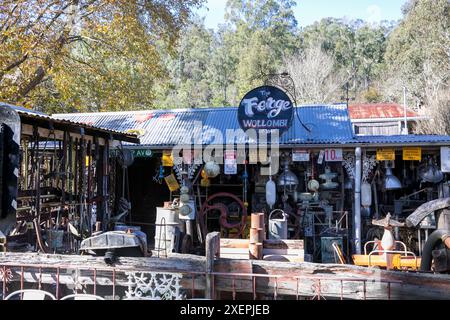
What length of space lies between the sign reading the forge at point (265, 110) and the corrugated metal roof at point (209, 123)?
555mm

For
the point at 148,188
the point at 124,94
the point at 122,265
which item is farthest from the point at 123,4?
the point at 122,265

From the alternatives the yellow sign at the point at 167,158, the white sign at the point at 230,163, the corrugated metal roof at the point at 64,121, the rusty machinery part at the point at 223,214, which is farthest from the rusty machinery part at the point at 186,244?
the corrugated metal roof at the point at 64,121

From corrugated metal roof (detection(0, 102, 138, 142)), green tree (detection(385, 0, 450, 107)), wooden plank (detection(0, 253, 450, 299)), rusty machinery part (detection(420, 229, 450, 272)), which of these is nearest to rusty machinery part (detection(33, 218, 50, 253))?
corrugated metal roof (detection(0, 102, 138, 142))

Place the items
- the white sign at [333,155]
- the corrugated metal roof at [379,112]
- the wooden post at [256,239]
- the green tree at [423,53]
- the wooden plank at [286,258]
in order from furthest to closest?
the green tree at [423,53]
the corrugated metal roof at [379,112]
the white sign at [333,155]
the wooden plank at [286,258]
the wooden post at [256,239]

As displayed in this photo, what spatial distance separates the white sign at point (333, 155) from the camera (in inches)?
392

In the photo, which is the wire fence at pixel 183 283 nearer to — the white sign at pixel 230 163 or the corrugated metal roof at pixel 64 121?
the corrugated metal roof at pixel 64 121

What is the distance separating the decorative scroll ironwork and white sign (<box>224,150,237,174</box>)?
20.1ft

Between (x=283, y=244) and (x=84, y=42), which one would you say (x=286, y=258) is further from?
(x=84, y=42)

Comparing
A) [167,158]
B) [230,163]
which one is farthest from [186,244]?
[167,158]

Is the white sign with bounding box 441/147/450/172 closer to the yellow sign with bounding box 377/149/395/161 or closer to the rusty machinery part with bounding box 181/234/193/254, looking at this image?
the yellow sign with bounding box 377/149/395/161

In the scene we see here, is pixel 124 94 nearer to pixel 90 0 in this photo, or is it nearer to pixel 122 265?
pixel 90 0

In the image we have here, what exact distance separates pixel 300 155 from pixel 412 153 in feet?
8.34

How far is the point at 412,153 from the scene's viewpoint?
376 inches

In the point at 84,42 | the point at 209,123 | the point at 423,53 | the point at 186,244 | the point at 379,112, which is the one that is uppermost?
the point at 423,53
